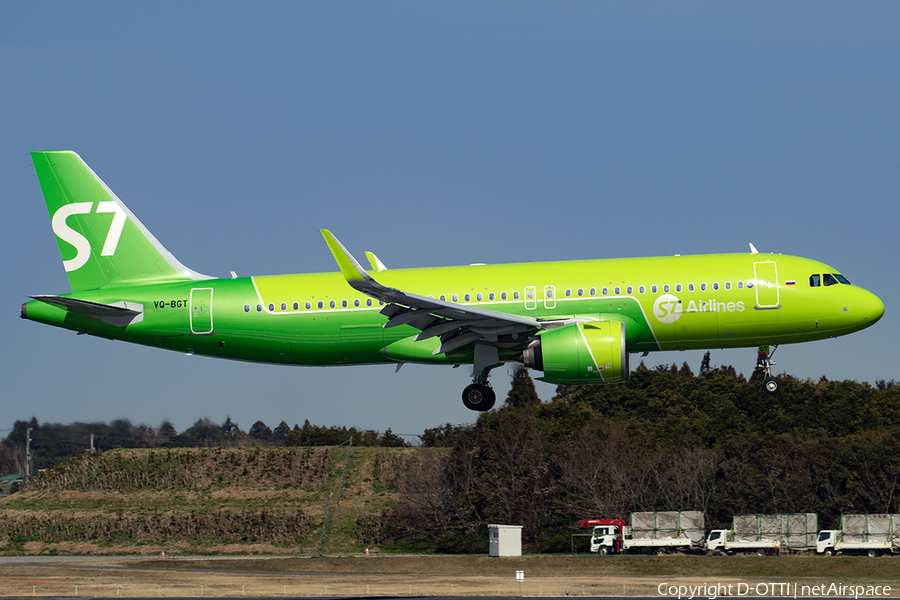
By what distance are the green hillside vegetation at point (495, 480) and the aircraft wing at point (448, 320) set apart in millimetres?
50731

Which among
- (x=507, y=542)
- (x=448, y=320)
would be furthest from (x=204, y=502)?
(x=448, y=320)

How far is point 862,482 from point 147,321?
64.1 meters

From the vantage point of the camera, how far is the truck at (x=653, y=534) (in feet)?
251

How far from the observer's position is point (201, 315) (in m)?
40.7

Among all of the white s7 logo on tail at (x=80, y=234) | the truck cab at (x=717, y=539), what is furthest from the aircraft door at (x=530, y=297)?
the truck cab at (x=717, y=539)

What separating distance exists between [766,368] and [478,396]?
11.0m

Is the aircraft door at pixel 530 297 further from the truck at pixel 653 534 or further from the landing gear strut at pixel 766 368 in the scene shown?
the truck at pixel 653 534

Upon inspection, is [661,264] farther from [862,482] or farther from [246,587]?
[862,482]

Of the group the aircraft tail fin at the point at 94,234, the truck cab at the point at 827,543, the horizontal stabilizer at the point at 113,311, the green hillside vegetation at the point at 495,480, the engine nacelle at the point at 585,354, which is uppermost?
the aircraft tail fin at the point at 94,234

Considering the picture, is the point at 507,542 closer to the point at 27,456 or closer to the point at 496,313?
the point at 496,313

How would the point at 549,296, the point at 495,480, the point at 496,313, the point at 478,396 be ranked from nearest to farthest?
the point at 496,313, the point at 549,296, the point at 478,396, the point at 495,480

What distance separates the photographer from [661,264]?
38.7 metres

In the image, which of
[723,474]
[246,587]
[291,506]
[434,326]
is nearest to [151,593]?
[246,587]

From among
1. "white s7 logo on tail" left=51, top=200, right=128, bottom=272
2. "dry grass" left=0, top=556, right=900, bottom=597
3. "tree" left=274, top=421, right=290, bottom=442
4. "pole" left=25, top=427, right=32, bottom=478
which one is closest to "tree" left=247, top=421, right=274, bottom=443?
"tree" left=274, top=421, right=290, bottom=442
